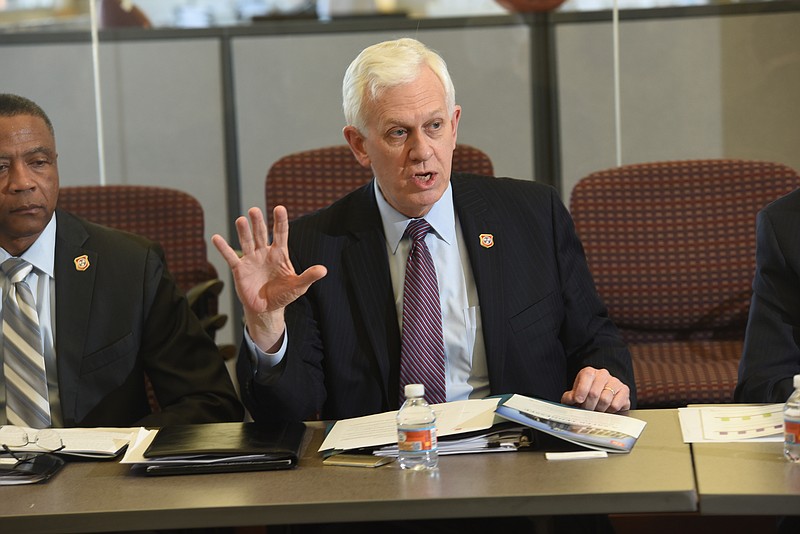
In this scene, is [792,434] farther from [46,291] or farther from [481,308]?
[46,291]

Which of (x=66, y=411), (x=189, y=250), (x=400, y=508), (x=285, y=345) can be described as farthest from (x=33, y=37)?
(x=400, y=508)

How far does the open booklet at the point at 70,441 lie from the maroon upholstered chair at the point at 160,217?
1514mm

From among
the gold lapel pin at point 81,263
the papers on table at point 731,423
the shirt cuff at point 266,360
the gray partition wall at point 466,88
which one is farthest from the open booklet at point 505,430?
the gray partition wall at point 466,88

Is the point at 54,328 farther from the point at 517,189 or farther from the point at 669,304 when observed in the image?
the point at 669,304

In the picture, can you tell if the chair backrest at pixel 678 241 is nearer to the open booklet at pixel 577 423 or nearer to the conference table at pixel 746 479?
the open booklet at pixel 577 423

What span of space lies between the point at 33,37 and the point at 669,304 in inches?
114

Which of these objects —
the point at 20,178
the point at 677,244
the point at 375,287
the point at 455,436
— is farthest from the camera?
the point at 677,244

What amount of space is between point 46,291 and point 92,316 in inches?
5.3

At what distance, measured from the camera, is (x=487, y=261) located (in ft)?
8.01

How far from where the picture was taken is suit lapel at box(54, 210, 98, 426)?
2.49 meters

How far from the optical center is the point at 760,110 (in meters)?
4.35

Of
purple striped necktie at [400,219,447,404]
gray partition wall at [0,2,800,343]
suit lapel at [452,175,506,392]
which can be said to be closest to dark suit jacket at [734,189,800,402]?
suit lapel at [452,175,506,392]

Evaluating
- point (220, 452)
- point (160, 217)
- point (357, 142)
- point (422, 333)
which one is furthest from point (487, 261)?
point (160, 217)

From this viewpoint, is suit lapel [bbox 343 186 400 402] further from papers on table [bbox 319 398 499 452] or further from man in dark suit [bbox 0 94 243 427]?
man in dark suit [bbox 0 94 243 427]
